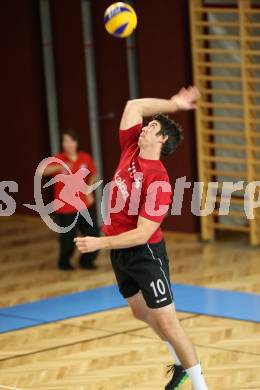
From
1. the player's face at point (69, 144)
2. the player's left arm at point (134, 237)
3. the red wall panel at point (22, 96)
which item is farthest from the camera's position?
the red wall panel at point (22, 96)

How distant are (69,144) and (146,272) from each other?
5.03 m

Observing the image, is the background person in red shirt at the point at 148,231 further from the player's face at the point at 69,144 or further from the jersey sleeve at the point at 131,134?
the player's face at the point at 69,144

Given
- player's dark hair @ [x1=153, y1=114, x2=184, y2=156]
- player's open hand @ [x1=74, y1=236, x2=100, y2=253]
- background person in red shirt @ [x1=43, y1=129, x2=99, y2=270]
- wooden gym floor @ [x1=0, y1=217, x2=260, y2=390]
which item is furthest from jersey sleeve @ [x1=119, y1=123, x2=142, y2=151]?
background person in red shirt @ [x1=43, y1=129, x2=99, y2=270]

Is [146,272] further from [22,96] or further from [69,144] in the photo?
[22,96]

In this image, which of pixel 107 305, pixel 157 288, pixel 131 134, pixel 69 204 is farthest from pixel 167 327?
pixel 69 204

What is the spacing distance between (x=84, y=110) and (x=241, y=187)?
2.99 meters

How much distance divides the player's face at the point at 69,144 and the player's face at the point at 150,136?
15.8 feet

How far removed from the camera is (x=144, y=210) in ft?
24.1

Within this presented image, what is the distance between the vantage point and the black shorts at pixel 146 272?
293 inches

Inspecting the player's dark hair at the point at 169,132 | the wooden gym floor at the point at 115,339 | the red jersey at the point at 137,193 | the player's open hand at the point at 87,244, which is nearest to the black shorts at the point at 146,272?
the red jersey at the point at 137,193

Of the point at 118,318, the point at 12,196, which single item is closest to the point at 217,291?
the point at 118,318

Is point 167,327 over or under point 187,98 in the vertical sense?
Result: under

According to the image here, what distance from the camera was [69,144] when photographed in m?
12.3

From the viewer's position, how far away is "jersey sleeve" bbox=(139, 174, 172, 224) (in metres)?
7.30
